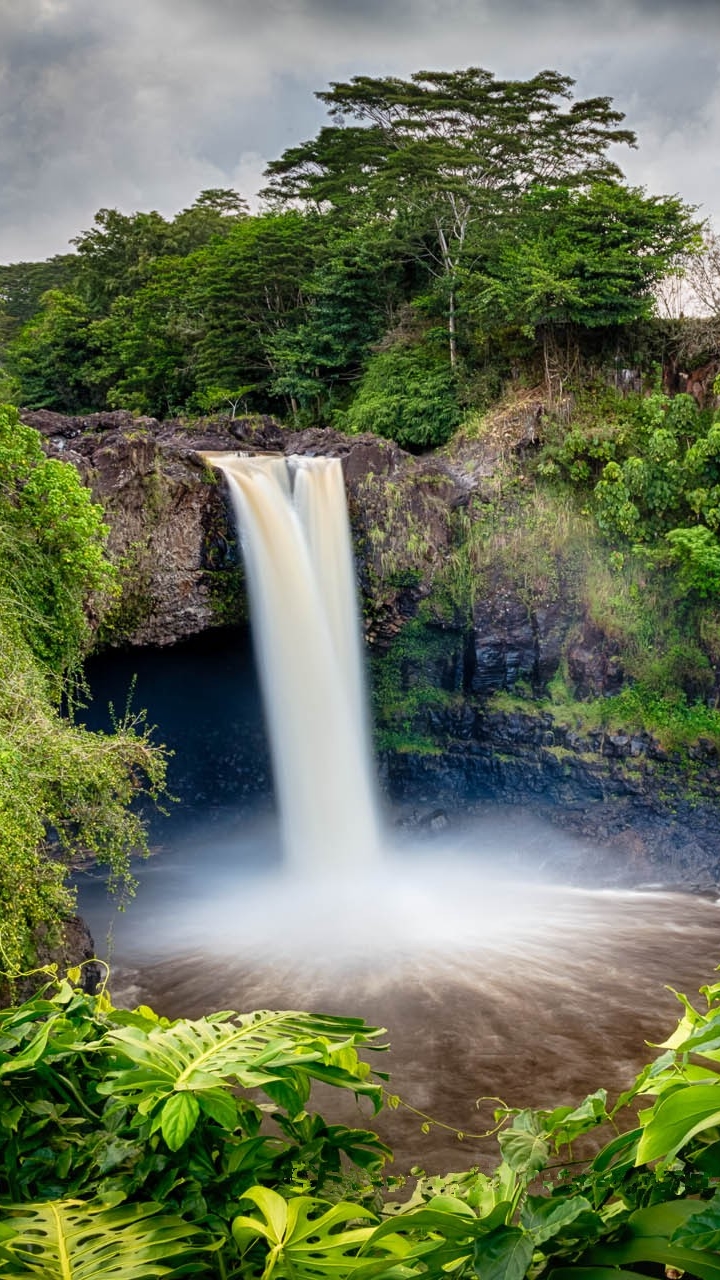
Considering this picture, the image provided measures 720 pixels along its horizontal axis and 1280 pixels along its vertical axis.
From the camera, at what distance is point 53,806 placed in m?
5.07

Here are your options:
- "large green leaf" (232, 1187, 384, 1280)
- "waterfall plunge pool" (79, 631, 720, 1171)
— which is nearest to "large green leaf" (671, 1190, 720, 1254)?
"large green leaf" (232, 1187, 384, 1280)

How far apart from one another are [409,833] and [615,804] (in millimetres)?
2475

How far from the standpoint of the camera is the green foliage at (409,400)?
39.0ft

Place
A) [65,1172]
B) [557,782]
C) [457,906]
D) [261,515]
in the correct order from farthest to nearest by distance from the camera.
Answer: [557,782] < [261,515] < [457,906] < [65,1172]

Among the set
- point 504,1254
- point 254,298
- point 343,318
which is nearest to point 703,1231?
point 504,1254

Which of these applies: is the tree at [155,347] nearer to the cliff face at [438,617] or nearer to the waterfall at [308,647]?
the cliff face at [438,617]

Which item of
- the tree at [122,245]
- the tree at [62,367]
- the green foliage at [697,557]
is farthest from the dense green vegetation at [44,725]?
the tree at [122,245]

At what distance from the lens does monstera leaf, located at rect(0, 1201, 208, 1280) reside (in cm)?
73

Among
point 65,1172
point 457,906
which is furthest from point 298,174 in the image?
point 65,1172

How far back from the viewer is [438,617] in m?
10.7

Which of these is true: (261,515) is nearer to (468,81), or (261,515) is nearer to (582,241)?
(582,241)

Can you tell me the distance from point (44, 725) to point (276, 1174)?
14.5 ft

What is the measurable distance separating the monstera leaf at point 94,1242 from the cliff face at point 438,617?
27.4 ft

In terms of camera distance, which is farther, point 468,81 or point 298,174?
point 298,174
